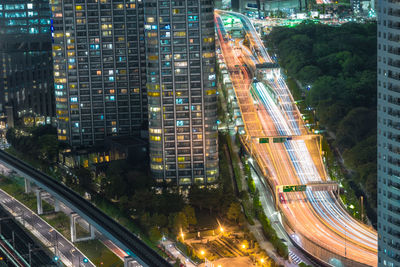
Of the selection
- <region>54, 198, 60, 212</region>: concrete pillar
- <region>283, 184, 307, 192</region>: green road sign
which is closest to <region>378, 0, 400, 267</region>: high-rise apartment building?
<region>283, 184, 307, 192</region>: green road sign

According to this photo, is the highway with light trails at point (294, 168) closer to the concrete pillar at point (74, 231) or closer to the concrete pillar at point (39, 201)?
the concrete pillar at point (74, 231)

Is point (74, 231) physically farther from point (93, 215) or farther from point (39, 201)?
point (39, 201)

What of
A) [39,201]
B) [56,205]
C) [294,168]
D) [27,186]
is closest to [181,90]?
[294,168]

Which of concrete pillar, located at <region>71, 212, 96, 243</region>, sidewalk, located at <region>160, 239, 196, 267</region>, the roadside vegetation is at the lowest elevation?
sidewalk, located at <region>160, 239, 196, 267</region>

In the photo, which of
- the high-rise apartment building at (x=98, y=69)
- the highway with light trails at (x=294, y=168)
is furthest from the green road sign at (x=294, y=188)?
the high-rise apartment building at (x=98, y=69)

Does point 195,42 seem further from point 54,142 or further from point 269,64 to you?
point 269,64

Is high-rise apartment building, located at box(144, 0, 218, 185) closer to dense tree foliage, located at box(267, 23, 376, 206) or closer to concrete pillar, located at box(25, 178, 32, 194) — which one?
concrete pillar, located at box(25, 178, 32, 194)
